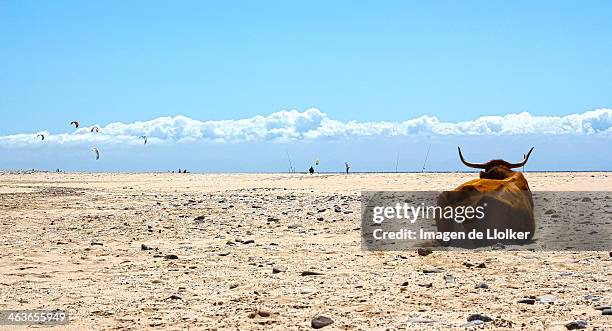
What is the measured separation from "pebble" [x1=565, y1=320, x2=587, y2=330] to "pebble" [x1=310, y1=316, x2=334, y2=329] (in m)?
2.28

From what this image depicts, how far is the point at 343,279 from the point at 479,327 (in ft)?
9.52

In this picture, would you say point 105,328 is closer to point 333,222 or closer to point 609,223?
point 333,222

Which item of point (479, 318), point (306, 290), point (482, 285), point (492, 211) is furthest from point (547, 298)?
point (492, 211)

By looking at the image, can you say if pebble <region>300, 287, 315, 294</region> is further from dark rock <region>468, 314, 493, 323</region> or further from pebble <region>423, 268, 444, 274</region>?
dark rock <region>468, 314, 493, 323</region>

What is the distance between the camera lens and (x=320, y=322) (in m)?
6.75

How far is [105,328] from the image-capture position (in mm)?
6918

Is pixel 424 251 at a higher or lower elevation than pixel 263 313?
higher

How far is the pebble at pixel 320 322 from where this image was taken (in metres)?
6.72

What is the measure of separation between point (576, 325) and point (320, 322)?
245 cm

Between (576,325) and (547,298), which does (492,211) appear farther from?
(576,325)

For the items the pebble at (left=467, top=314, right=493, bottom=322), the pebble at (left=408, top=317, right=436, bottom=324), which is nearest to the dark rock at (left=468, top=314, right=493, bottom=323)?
the pebble at (left=467, top=314, right=493, bottom=322)

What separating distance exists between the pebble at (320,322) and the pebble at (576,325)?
228cm

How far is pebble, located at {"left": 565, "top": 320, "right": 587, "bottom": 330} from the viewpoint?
6.35m

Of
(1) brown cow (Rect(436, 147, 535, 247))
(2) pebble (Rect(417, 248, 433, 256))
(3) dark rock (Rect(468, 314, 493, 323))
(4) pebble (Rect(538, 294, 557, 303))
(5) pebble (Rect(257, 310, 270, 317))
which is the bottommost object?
(5) pebble (Rect(257, 310, 270, 317))
